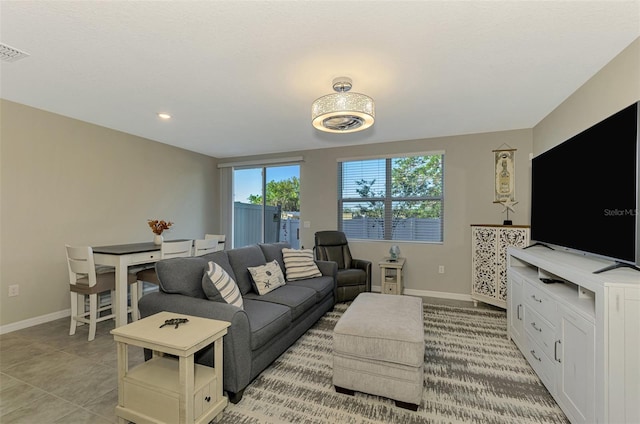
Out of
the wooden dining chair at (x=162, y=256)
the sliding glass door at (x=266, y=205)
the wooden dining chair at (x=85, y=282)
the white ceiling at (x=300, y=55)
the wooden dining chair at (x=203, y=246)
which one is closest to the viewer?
the white ceiling at (x=300, y=55)

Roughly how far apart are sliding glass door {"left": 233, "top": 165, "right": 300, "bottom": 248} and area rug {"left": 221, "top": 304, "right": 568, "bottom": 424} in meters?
2.97

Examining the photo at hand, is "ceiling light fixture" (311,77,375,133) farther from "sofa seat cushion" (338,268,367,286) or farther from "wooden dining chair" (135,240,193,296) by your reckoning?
"wooden dining chair" (135,240,193,296)

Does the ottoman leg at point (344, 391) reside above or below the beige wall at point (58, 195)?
below

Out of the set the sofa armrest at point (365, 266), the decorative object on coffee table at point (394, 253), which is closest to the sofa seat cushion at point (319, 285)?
→ the sofa armrest at point (365, 266)

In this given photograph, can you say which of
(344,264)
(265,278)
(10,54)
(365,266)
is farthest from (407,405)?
(10,54)

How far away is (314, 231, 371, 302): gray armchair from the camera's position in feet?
12.9

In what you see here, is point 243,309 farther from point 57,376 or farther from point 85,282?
point 85,282

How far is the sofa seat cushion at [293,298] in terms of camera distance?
2.58 meters

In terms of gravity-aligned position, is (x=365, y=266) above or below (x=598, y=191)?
below

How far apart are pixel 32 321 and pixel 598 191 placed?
17.9 ft

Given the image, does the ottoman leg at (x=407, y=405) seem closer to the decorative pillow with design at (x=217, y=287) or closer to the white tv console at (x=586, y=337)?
the white tv console at (x=586, y=337)

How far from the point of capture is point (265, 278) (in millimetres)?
2930

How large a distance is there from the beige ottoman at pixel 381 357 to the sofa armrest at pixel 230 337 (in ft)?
2.05

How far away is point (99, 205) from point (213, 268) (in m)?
2.76
